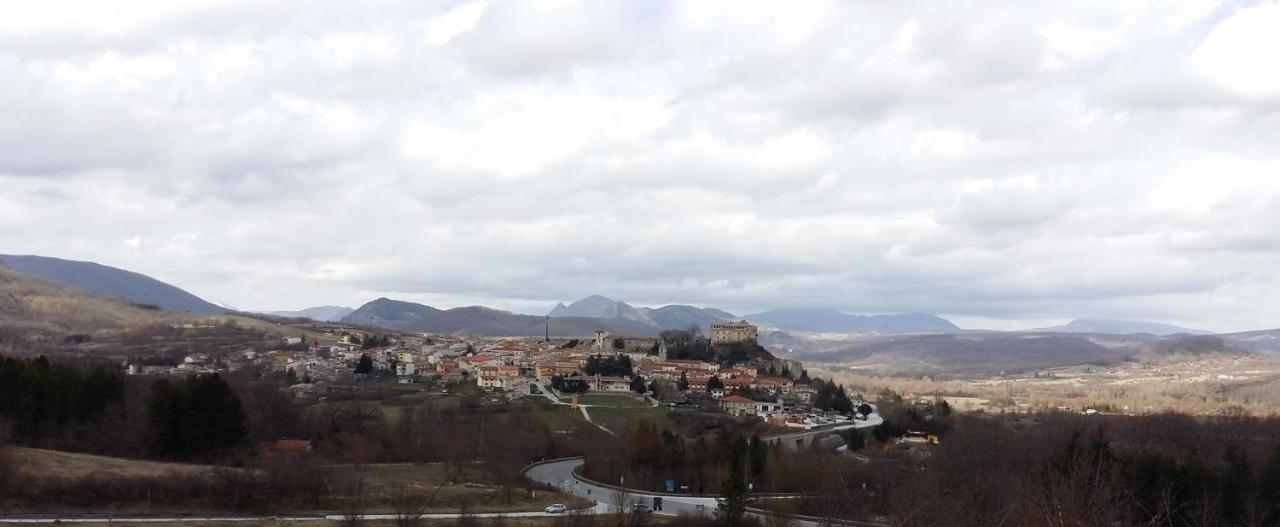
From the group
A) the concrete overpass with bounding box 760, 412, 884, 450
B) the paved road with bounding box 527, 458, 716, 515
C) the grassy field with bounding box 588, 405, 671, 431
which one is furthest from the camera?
the grassy field with bounding box 588, 405, 671, 431

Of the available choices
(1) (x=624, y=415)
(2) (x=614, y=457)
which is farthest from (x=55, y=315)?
(2) (x=614, y=457)

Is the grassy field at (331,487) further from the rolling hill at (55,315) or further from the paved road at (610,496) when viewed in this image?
the rolling hill at (55,315)

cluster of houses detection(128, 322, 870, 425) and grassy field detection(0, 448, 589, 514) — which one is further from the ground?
cluster of houses detection(128, 322, 870, 425)

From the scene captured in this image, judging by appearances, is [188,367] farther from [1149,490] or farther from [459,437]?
[1149,490]

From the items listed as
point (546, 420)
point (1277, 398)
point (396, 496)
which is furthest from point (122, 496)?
point (1277, 398)

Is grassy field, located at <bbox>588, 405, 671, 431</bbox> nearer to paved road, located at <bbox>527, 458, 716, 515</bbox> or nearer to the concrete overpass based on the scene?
the concrete overpass

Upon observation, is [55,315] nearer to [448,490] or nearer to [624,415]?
[624,415]

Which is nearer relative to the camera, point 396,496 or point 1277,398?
point 396,496

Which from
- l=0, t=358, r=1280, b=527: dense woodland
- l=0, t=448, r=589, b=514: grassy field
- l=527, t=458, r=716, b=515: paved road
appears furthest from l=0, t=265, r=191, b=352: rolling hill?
l=0, t=448, r=589, b=514: grassy field

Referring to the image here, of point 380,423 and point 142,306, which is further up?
point 142,306

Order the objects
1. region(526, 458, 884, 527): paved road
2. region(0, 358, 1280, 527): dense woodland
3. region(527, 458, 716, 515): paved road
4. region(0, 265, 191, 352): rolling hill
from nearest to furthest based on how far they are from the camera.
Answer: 1. region(0, 358, 1280, 527): dense woodland
2. region(526, 458, 884, 527): paved road
3. region(527, 458, 716, 515): paved road
4. region(0, 265, 191, 352): rolling hill

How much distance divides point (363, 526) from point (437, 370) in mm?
63392

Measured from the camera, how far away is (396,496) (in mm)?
35594

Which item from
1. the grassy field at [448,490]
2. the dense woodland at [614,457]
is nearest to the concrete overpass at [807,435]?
the dense woodland at [614,457]
